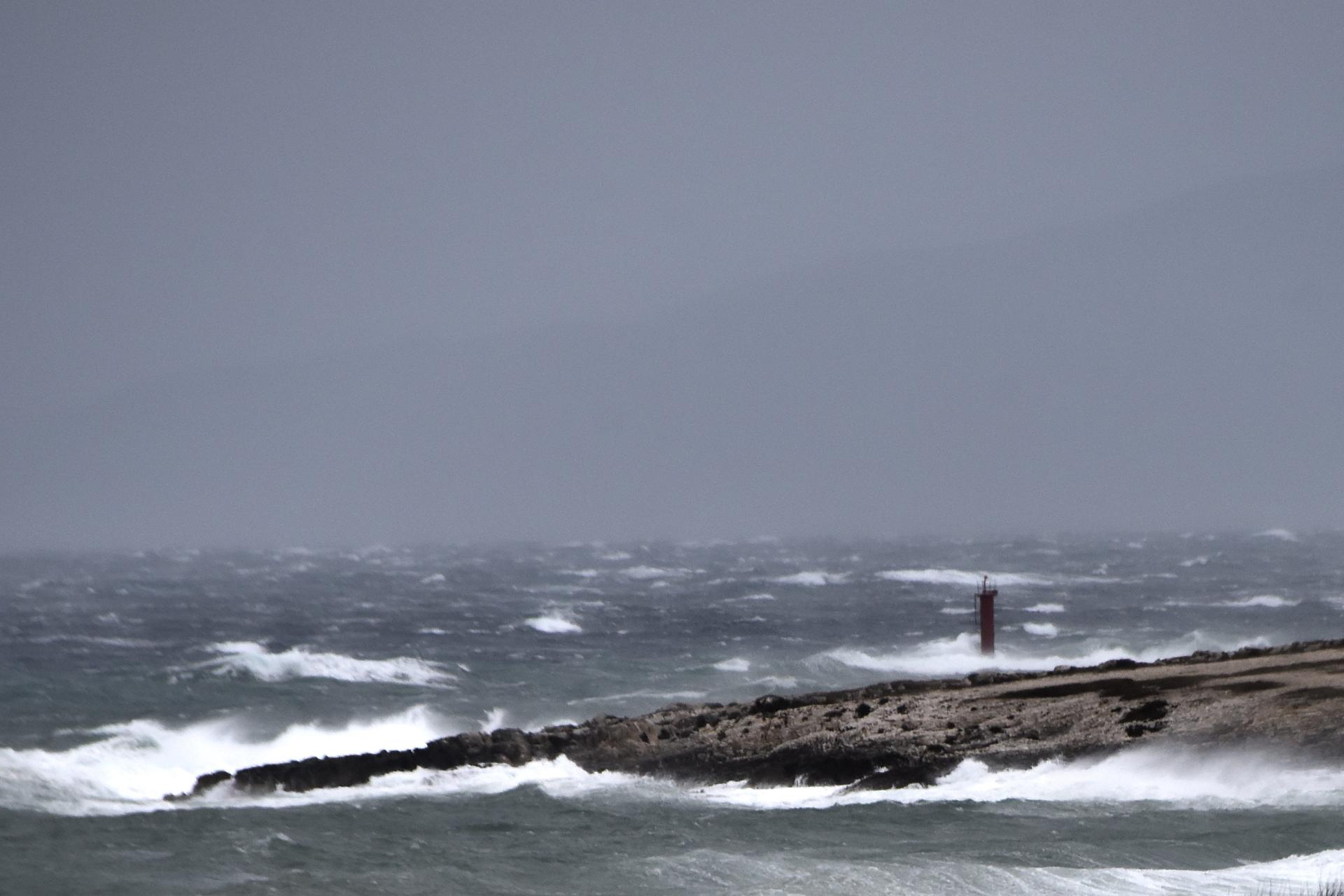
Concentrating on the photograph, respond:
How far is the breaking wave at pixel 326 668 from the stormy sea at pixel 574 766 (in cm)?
14

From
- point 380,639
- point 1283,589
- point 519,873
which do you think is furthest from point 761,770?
point 1283,589

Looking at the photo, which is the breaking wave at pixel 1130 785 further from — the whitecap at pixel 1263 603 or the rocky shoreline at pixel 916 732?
the whitecap at pixel 1263 603

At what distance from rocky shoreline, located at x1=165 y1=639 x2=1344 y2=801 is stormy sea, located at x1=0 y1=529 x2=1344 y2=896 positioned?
444 millimetres

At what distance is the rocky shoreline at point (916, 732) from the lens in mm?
22359

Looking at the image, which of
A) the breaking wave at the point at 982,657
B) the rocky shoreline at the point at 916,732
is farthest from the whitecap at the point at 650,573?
the rocky shoreline at the point at 916,732

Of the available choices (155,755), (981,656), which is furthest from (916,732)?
(981,656)

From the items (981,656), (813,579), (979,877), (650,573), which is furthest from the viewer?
(650,573)

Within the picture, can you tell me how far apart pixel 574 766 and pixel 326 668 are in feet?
61.6

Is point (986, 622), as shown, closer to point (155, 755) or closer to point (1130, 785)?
point (1130, 785)

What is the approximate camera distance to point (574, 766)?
25.1 m

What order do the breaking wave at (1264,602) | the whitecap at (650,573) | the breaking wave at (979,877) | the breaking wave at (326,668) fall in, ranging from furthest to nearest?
the whitecap at (650,573) < the breaking wave at (1264,602) < the breaking wave at (326,668) < the breaking wave at (979,877)

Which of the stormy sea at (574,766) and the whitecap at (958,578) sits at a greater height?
the whitecap at (958,578)

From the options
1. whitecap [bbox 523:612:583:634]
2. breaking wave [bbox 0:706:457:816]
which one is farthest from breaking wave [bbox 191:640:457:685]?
whitecap [bbox 523:612:583:634]

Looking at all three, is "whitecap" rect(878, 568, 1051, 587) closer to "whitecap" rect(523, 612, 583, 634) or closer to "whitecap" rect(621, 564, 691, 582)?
"whitecap" rect(621, 564, 691, 582)
